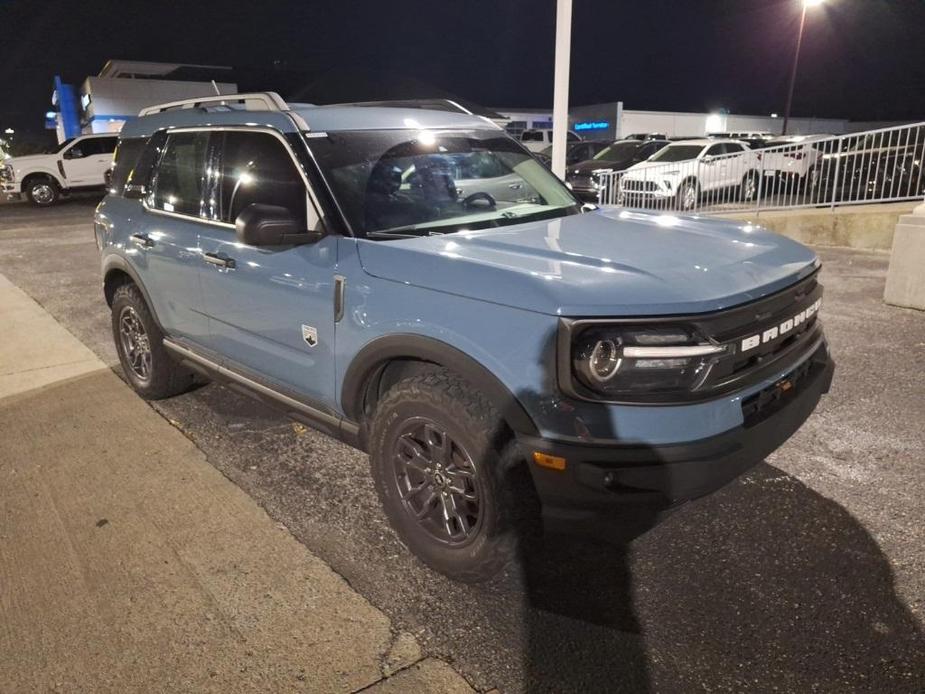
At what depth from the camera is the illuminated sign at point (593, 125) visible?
159 ft

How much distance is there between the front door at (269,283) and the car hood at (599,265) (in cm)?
39

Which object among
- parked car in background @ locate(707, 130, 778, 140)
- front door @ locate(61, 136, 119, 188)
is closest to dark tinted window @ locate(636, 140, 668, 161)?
parked car in background @ locate(707, 130, 778, 140)

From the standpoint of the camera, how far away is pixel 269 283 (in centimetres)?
338

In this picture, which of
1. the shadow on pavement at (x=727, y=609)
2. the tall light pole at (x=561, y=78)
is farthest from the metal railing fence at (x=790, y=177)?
the shadow on pavement at (x=727, y=609)

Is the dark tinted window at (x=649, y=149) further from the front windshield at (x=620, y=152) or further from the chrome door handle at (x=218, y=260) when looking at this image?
the chrome door handle at (x=218, y=260)

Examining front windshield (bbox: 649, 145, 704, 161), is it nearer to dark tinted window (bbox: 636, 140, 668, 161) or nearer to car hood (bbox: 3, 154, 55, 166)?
dark tinted window (bbox: 636, 140, 668, 161)

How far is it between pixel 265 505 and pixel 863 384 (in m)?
4.08

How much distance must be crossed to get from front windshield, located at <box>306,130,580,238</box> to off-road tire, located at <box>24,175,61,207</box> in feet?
71.3

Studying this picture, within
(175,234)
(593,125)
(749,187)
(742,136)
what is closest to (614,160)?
(749,187)

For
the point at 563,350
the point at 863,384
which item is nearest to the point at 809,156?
the point at 863,384

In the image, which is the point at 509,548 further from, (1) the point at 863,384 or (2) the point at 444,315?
(1) the point at 863,384

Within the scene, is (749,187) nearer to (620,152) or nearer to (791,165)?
(791,165)

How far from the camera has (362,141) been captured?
3.45 metres

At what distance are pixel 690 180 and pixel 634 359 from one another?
12.3 m
